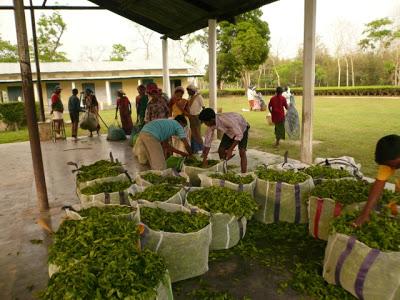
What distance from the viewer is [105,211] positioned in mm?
2963

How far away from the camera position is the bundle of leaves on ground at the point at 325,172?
3.89 meters

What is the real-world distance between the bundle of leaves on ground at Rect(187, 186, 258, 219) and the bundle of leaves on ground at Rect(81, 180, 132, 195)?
0.82 meters

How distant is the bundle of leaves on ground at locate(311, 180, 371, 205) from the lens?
3150 millimetres

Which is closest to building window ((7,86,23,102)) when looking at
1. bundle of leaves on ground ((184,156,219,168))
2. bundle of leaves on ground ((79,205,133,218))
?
bundle of leaves on ground ((184,156,219,168))

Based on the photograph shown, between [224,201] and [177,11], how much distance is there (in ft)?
25.0

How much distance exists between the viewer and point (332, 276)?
2.65 meters

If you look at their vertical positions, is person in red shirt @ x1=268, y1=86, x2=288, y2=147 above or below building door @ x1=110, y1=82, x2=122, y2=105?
below

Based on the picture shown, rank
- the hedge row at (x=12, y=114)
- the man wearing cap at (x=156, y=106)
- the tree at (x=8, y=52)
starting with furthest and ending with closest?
the tree at (x=8, y=52)
the hedge row at (x=12, y=114)
the man wearing cap at (x=156, y=106)

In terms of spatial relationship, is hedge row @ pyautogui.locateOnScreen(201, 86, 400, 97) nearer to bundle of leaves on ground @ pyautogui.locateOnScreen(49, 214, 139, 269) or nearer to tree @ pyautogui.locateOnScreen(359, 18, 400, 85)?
tree @ pyautogui.locateOnScreen(359, 18, 400, 85)

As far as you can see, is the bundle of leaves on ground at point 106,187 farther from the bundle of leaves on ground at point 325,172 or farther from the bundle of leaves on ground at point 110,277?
the bundle of leaves on ground at point 325,172

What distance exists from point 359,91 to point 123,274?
31098 millimetres

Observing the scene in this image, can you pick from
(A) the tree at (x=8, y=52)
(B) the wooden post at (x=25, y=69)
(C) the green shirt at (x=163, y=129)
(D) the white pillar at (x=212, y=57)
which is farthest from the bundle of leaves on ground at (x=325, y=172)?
(A) the tree at (x=8, y=52)

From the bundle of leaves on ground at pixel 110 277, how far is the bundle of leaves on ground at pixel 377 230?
1.45 metres

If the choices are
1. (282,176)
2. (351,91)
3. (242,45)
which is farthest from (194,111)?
(351,91)
